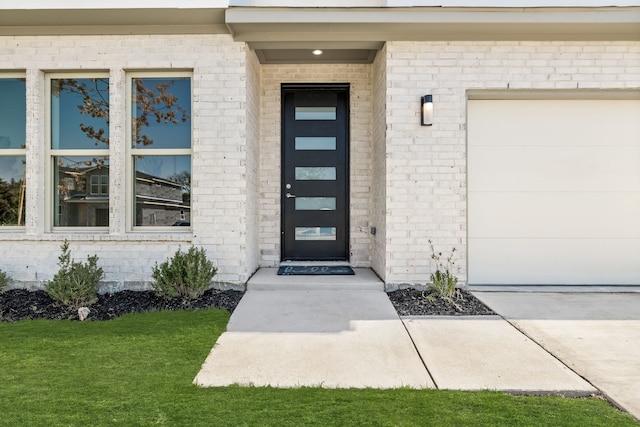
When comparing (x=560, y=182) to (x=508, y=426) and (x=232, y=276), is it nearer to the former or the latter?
(x=508, y=426)

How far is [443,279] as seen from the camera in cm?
411

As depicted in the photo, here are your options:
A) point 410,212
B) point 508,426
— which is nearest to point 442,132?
point 410,212

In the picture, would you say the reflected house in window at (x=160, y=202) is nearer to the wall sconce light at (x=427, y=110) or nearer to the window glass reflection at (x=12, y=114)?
the window glass reflection at (x=12, y=114)

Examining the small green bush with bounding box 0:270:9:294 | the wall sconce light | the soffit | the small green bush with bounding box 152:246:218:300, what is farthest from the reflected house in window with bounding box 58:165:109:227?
the wall sconce light

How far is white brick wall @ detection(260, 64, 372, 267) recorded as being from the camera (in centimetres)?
535

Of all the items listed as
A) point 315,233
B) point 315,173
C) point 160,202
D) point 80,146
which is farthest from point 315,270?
point 80,146

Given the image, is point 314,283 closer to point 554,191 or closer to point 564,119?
point 554,191

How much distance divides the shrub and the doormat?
109cm

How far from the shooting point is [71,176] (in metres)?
4.58

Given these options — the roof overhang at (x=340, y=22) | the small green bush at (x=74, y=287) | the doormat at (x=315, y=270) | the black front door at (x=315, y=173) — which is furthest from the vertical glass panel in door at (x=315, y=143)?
the small green bush at (x=74, y=287)

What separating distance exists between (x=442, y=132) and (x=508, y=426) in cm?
333

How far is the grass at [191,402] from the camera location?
6.27 ft

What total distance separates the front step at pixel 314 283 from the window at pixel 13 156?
10.0 ft

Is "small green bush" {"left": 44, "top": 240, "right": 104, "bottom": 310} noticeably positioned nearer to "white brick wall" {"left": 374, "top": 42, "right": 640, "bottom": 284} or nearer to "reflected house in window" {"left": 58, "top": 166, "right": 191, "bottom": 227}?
"reflected house in window" {"left": 58, "top": 166, "right": 191, "bottom": 227}
